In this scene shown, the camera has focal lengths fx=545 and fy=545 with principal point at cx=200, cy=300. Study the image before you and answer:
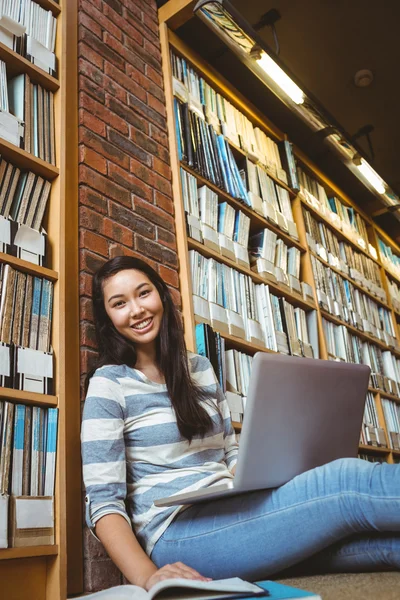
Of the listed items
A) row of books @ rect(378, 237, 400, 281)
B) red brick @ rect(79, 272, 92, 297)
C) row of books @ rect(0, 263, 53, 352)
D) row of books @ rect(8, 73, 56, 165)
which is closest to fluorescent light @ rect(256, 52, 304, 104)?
row of books @ rect(8, 73, 56, 165)

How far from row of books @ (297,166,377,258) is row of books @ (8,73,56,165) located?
1949mm

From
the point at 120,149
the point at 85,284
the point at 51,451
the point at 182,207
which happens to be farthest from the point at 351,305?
the point at 51,451

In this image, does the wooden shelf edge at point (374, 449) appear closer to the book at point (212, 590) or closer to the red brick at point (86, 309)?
the red brick at point (86, 309)

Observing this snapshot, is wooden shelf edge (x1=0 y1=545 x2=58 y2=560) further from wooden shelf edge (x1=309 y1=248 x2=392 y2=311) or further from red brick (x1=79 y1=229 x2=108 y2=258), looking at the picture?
wooden shelf edge (x1=309 y1=248 x2=392 y2=311)

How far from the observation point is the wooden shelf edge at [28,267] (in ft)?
4.81

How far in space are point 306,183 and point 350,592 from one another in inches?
119

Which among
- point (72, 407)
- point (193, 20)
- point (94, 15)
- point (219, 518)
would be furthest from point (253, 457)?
point (193, 20)

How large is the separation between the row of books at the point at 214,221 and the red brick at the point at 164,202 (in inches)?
2.9

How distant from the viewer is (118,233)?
1.88 m

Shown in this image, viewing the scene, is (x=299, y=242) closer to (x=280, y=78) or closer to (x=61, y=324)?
(x=280, y=78)

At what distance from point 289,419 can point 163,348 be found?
568 mm

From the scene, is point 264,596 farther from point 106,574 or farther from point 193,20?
point 193,20

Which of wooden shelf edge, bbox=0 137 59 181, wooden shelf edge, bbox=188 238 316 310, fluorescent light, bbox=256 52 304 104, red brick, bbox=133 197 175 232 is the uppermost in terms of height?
fluorescent light, bbox=256 52 304 104

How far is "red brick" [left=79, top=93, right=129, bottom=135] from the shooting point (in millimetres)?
1954
